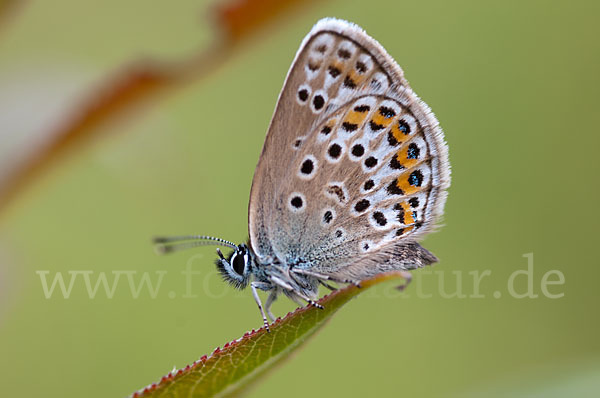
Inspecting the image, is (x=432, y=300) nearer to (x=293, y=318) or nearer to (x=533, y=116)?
(x=533, y=116)

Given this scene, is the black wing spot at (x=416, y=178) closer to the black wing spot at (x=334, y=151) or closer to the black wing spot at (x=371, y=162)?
the black wing spot at (x=371, y=162)

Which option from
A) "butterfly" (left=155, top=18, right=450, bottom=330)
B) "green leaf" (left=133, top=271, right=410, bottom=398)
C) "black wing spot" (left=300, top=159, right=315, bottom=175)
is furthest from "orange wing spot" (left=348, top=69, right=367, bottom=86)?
"green leaf" (left=133, top=271, right=410, bottom=398)

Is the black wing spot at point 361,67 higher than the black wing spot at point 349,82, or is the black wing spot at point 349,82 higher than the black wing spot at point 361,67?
the black wing spot at point 361,67

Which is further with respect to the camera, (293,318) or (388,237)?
(388,237)

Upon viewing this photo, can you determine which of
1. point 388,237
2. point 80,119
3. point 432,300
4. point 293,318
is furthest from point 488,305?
point 80,119

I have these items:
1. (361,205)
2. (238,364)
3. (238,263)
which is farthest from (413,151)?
(238,364)

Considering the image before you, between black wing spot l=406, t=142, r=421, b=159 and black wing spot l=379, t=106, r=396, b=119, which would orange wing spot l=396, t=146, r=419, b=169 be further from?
black wing spot l=379, t=106, r=396, b=119

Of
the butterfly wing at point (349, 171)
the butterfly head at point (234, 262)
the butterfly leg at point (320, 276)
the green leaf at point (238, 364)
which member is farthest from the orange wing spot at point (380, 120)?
the green leaf at point (238, 364)
